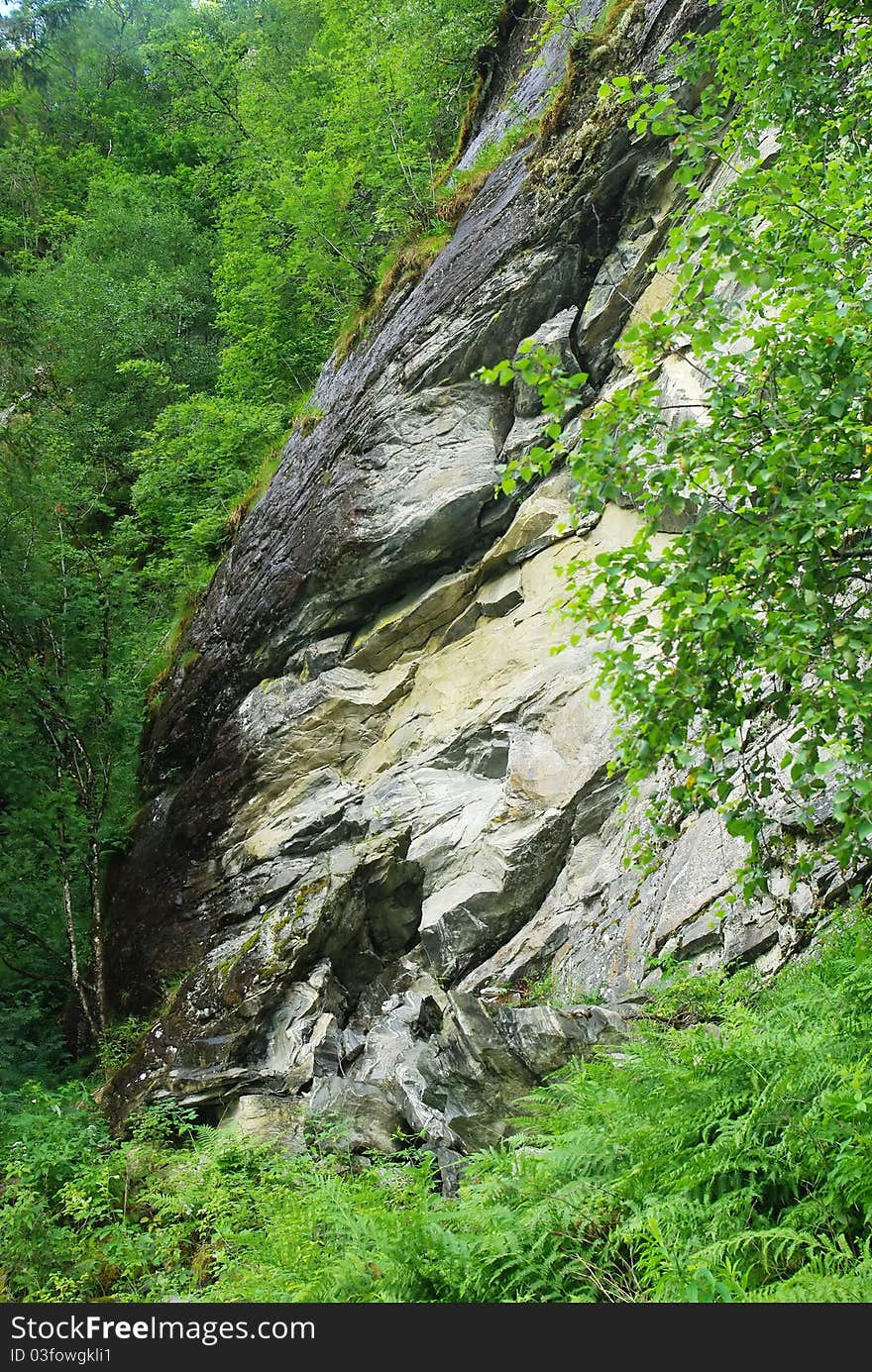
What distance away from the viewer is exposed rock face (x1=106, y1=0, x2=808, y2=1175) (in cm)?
805

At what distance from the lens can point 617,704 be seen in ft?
14.2

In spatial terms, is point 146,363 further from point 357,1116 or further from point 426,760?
point 357,1116

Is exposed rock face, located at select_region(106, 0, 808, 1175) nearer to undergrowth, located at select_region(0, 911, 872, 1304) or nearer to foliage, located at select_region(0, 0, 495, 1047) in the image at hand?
undergrowth, located at select_region(0, 911, 872, 1304)

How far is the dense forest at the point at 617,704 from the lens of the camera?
4.01 metres

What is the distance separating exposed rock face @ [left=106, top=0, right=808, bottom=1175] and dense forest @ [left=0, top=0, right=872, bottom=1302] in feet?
2.14

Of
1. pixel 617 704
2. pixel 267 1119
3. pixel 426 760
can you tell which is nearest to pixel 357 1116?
pixel 267 1119

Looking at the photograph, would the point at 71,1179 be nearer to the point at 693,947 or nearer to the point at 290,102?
the point at 693,947

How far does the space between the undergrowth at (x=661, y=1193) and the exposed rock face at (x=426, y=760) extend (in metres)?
1.26

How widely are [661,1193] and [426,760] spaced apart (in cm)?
751

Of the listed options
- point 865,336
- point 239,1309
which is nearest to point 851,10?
point 865,336

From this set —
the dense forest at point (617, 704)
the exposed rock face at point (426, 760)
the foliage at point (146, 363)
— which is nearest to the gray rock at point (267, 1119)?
the exposed rock face at point (426, 760)

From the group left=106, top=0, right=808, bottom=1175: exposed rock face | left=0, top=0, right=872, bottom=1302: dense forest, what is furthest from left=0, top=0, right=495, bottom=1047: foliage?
left=106, top=0, right=808, bottom=1175: exposed rock face

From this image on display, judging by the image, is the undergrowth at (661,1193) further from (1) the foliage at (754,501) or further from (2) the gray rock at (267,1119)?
(2) the gray rock at (267,1119)

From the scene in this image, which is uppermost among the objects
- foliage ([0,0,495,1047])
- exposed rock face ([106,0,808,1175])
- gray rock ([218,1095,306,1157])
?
foliage ([0,0,495,1047])
